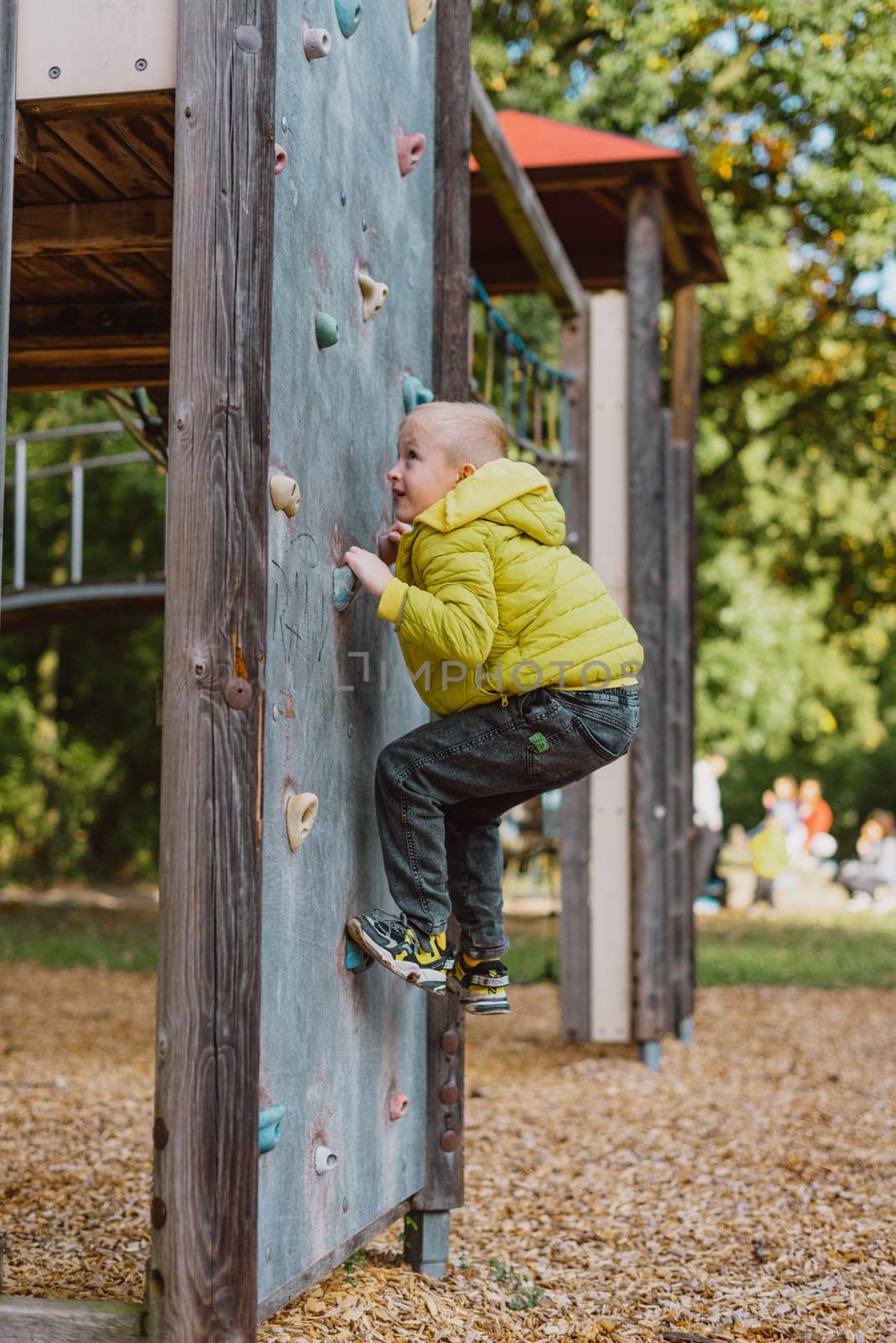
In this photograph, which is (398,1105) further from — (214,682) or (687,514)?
(687,514)

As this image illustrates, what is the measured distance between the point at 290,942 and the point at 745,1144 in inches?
136

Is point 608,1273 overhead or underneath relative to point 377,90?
underneath

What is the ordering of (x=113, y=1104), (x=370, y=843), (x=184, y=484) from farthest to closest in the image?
1. (x=113, y=1104)
2. (x=370, y=843)
3. (x=184, y=484)

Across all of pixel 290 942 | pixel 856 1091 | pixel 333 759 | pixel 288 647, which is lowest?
pixel 856 1091

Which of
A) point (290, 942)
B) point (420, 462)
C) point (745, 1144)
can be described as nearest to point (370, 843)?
point (290, 942)

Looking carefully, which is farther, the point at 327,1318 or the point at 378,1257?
the point at 378,1257

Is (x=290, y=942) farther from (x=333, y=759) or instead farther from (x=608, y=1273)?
(x=608, y=1273)

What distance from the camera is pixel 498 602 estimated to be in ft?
10.8

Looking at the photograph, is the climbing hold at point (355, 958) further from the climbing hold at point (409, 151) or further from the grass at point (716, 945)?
the grass at point (716, 945)

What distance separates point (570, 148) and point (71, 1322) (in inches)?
261

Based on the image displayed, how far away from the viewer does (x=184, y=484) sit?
8.98 feet

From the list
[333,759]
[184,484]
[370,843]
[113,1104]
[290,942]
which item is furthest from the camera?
[113,1104]

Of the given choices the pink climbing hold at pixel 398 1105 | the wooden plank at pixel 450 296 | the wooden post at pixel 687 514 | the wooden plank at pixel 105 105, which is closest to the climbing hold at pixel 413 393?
the wooden plank at pixel 450 296

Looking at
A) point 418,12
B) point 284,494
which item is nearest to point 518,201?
point 418,12
